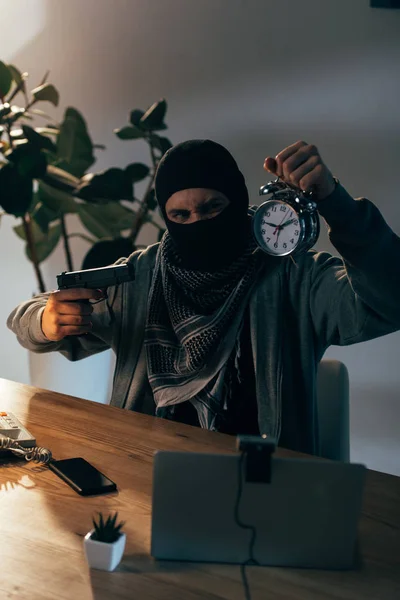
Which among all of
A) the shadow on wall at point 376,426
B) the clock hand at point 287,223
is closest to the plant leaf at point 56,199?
the shadow on wall at point 376,426

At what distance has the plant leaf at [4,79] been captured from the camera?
2289 millimetres

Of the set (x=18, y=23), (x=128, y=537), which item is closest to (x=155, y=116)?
(x=18, y=23)

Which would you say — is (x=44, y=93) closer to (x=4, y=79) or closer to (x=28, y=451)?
(x=4, y=79)

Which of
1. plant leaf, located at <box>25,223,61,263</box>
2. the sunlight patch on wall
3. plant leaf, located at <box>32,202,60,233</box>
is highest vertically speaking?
the sunlight patch on wall

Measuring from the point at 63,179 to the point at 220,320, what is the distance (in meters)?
1.06

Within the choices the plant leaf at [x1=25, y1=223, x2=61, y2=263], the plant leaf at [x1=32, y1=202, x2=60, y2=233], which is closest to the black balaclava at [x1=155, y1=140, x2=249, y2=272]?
the plant leaf at [x1=32, y1=202, x2=60, y2=233]

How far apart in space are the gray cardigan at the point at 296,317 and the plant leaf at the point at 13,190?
1.99ft

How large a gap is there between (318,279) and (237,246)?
0.59ft

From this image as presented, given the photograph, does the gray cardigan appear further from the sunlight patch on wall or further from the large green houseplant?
the sunlight patch on wall

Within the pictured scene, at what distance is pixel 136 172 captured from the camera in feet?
7.79

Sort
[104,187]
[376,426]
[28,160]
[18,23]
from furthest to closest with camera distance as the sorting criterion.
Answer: [18,23] < [376,426] < [104,187] < [28,160]

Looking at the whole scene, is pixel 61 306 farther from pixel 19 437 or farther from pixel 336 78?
pixel 336 78

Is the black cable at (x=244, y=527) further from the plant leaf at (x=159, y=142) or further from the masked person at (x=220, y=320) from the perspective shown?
the plant leaf at (x=159, y=142)

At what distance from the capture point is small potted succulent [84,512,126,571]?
30.0 inches
